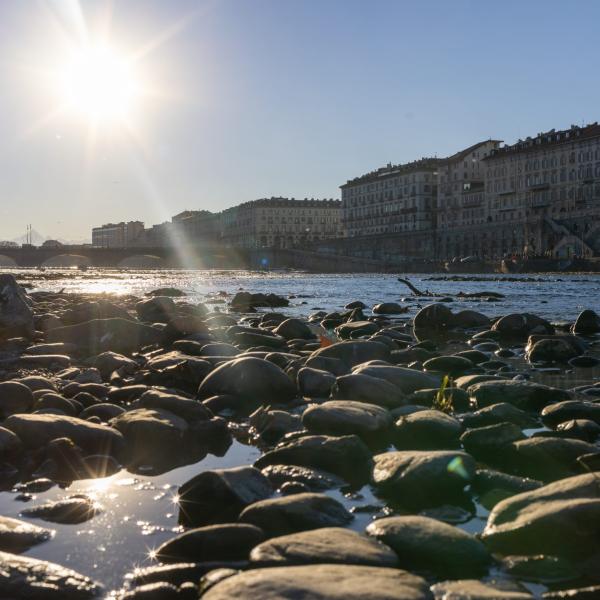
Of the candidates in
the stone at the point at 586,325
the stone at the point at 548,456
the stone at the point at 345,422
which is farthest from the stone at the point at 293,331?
the stone at the point at 548,456

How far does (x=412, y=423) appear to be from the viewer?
517 cm

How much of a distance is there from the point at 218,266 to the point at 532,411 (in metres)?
118

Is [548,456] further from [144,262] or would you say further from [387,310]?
[144,262]

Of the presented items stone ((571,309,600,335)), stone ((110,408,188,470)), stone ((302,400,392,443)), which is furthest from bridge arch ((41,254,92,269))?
stone ((302,400,392,443))

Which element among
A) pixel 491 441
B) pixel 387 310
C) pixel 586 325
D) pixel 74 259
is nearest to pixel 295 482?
pixel 491 441

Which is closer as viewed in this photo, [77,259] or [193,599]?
[193,599]

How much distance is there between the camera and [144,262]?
Answer: 378 feet

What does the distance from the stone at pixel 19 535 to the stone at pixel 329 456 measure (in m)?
1.46

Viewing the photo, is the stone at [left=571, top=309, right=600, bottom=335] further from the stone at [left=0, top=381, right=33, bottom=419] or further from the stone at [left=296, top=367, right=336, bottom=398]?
the stone at [left=0, top=381, right=33, bottom=419]

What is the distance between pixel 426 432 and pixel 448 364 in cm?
345

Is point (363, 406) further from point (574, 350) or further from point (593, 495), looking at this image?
point (574, 350)

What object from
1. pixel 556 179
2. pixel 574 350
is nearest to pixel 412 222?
pixel 556 179

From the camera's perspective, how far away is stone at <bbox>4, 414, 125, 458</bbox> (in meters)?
4.76

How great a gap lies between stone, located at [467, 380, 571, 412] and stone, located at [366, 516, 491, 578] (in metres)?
3.20
